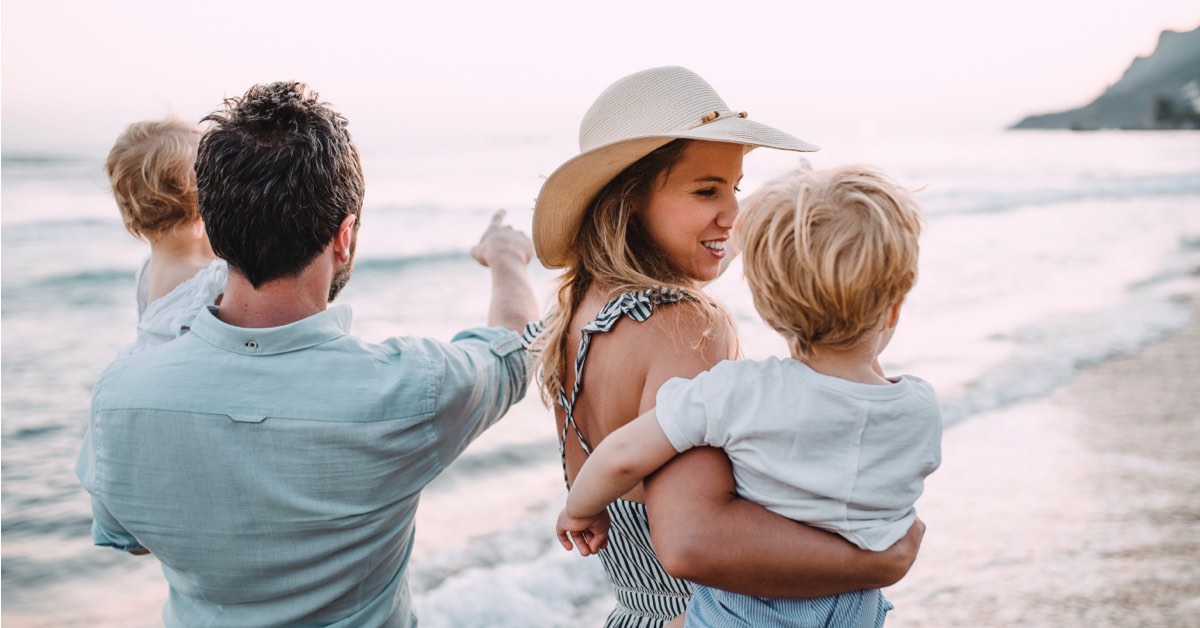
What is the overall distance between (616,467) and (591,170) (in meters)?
0.73

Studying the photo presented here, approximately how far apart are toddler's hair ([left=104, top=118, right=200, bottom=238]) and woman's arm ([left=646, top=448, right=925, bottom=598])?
72.4 inches

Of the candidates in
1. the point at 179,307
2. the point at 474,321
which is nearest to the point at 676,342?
the point at 179,307

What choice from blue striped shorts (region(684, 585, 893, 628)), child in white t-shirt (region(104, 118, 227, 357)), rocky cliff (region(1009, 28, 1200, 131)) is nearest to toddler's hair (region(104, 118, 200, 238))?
child in white t-shirt (region(104, 118, 227, 357))

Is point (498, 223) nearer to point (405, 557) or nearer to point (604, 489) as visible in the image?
point (405, 557)

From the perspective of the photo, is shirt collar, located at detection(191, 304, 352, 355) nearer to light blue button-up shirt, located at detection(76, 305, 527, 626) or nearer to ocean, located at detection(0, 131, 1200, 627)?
light blue button-up shirt, located at detection(76, 305, 527, 626)

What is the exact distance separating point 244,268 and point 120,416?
0.38m

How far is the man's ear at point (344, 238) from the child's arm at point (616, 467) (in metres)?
0.75

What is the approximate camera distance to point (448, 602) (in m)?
4.33

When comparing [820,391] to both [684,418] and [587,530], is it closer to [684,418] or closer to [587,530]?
[684,418]

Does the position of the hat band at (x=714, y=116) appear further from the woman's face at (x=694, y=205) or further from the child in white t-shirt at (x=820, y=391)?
the child in white t-shirt at (x=820, y=391)

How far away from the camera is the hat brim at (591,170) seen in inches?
75.8

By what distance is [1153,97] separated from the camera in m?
65.1

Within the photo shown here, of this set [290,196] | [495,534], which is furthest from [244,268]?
[495,534]

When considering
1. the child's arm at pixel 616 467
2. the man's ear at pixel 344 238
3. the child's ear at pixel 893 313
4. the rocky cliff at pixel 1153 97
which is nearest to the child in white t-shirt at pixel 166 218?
the man's ear at pixel 344 238
